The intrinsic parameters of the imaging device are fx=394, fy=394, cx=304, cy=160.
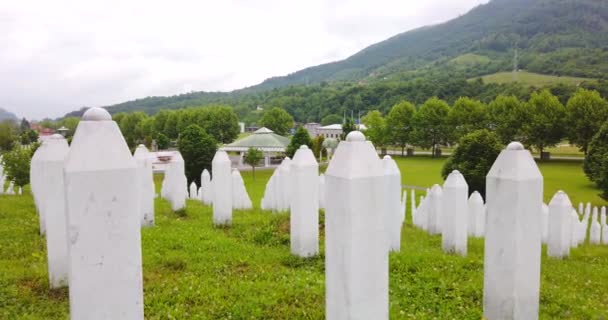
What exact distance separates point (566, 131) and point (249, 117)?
3721 inches

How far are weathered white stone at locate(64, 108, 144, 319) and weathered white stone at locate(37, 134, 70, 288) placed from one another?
8.33 feet

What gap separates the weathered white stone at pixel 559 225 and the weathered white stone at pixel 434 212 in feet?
7.28

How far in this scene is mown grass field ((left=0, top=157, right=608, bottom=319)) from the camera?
4398mm

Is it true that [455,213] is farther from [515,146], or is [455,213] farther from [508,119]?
[508,119]

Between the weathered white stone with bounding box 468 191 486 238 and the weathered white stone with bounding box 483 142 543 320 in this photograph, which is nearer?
the weathered white stone with bounding box 483 142 543 320

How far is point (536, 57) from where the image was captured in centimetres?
11156

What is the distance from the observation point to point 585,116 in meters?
37.2

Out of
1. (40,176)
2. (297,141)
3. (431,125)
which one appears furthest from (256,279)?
(431,125)

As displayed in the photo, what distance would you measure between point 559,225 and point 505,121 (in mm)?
39345

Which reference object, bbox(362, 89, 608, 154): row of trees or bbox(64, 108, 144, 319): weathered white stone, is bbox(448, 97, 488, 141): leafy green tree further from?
bbox(64, 108, 144, 319): weathered white stone

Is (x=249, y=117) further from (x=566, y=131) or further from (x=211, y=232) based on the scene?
(x=211, y=232)

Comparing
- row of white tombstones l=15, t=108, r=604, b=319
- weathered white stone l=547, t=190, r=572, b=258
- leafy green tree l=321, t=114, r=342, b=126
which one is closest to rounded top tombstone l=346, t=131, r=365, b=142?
row of white tombstones l=15, t=108, r=604, b=319

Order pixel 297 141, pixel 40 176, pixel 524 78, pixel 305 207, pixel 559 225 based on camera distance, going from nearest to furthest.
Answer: pixel 40 176 → pixel 305 207 → pixel 559 225 → pixel 297 141 → pixel 524 78

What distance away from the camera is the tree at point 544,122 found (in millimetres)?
39625
